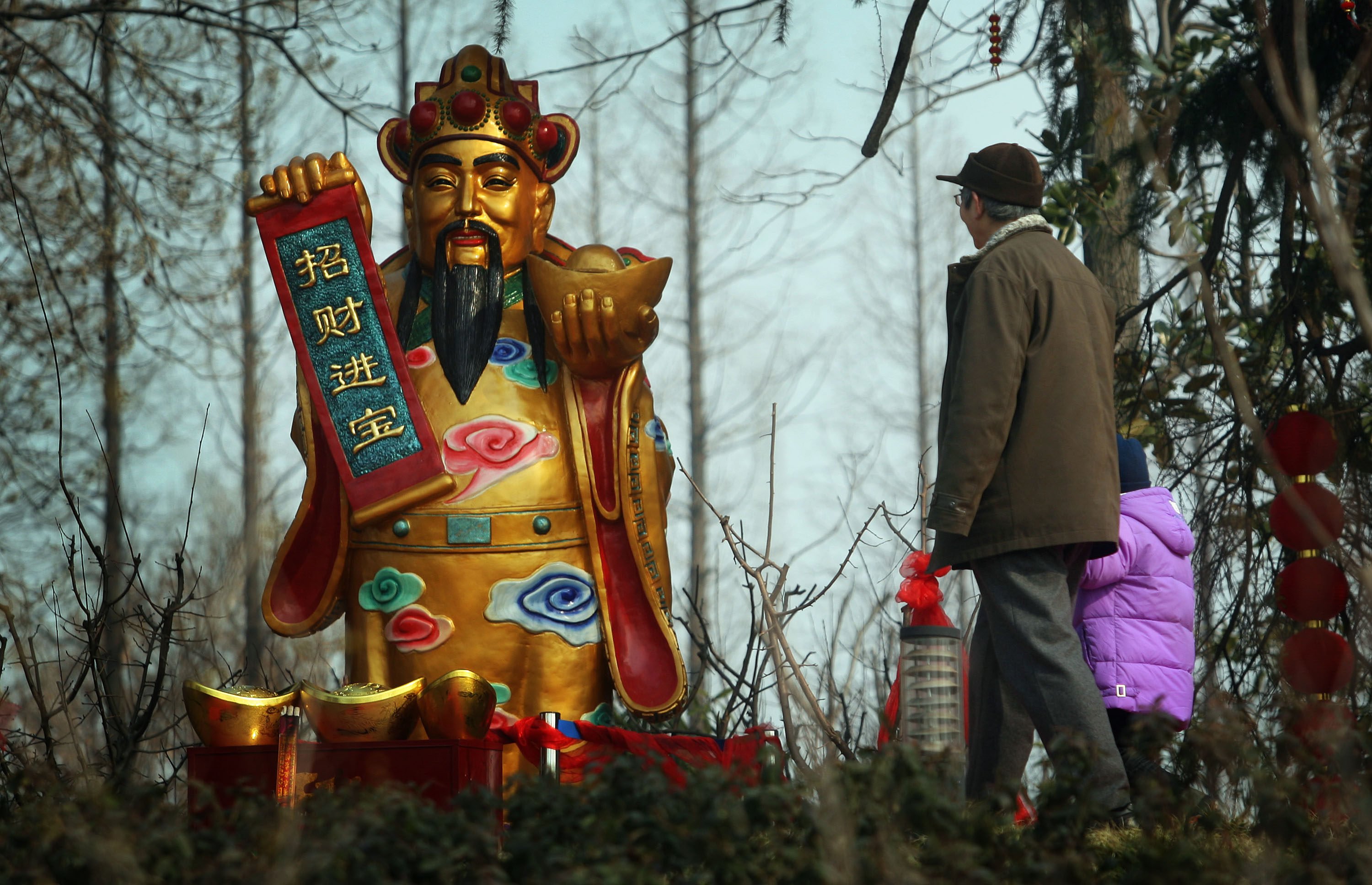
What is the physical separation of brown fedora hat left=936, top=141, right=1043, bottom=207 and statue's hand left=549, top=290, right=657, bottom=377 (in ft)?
3.89

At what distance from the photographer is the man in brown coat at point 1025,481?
304 cm

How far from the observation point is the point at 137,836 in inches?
80.4

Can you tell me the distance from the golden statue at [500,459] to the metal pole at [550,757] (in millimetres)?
130

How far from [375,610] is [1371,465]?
3033 mm

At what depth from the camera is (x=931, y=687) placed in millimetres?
3156

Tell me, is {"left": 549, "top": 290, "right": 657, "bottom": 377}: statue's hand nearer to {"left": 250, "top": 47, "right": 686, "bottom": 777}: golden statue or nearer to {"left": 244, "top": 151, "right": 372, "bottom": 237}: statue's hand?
{"left": 250, "top": 47, "right": 686, "bottom": 777}: golden statue

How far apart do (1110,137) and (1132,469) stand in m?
1.98

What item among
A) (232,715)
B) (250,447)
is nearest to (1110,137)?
(232,715)

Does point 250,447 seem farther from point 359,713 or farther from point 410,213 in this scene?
point 359,713

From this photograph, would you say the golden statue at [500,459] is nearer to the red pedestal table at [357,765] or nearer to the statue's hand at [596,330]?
the statue's hand at [596,330]

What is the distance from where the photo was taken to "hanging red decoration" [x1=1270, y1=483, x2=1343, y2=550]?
3834 millimetres

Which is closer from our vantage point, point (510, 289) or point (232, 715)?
point (232, 715)

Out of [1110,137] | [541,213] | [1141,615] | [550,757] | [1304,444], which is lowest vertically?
[550,757]

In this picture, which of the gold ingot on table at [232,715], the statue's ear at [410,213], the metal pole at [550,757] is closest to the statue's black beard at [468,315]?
the statue's ear at [410,213]
